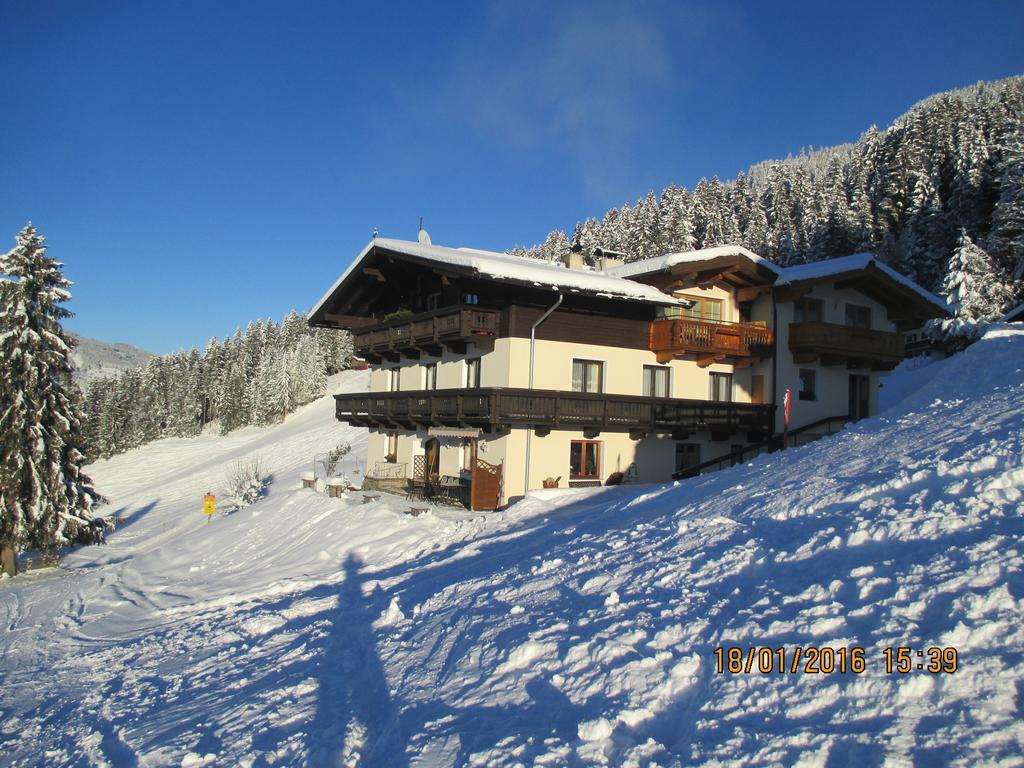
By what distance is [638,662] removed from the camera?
6.36m

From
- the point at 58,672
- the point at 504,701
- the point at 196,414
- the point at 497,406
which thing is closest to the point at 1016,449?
the point at 504,701

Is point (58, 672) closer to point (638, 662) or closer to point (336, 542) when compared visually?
point (336, 542)

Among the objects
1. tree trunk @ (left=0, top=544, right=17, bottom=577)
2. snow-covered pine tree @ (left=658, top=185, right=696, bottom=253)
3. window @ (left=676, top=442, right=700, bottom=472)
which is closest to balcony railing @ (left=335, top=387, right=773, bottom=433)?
window @ (left=676, top=442, right=700, bottom=472)

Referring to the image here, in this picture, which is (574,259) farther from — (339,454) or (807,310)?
(339,454)

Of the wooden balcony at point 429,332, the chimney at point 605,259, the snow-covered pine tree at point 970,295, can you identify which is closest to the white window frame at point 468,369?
the wooden balcony at point 429,332

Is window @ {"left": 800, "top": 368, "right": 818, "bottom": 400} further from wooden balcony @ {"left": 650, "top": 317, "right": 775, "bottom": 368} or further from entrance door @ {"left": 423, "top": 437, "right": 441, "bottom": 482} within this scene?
entrance door @ {"left": 423, "top": 437, "right": 441, "bottom": 482}

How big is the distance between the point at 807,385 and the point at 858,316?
4.61 metres

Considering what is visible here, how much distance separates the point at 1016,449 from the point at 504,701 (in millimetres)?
8158

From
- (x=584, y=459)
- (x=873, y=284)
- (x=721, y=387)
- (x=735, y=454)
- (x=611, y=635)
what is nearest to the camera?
(x=611, y=635)

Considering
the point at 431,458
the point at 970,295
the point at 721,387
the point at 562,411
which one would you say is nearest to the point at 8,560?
the point at 431,458

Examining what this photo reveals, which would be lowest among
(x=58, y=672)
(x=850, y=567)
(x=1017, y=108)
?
(x=58, y=672)

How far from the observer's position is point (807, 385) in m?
27.8

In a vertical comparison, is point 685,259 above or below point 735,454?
above

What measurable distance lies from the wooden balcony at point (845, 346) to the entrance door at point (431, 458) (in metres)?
15.1
